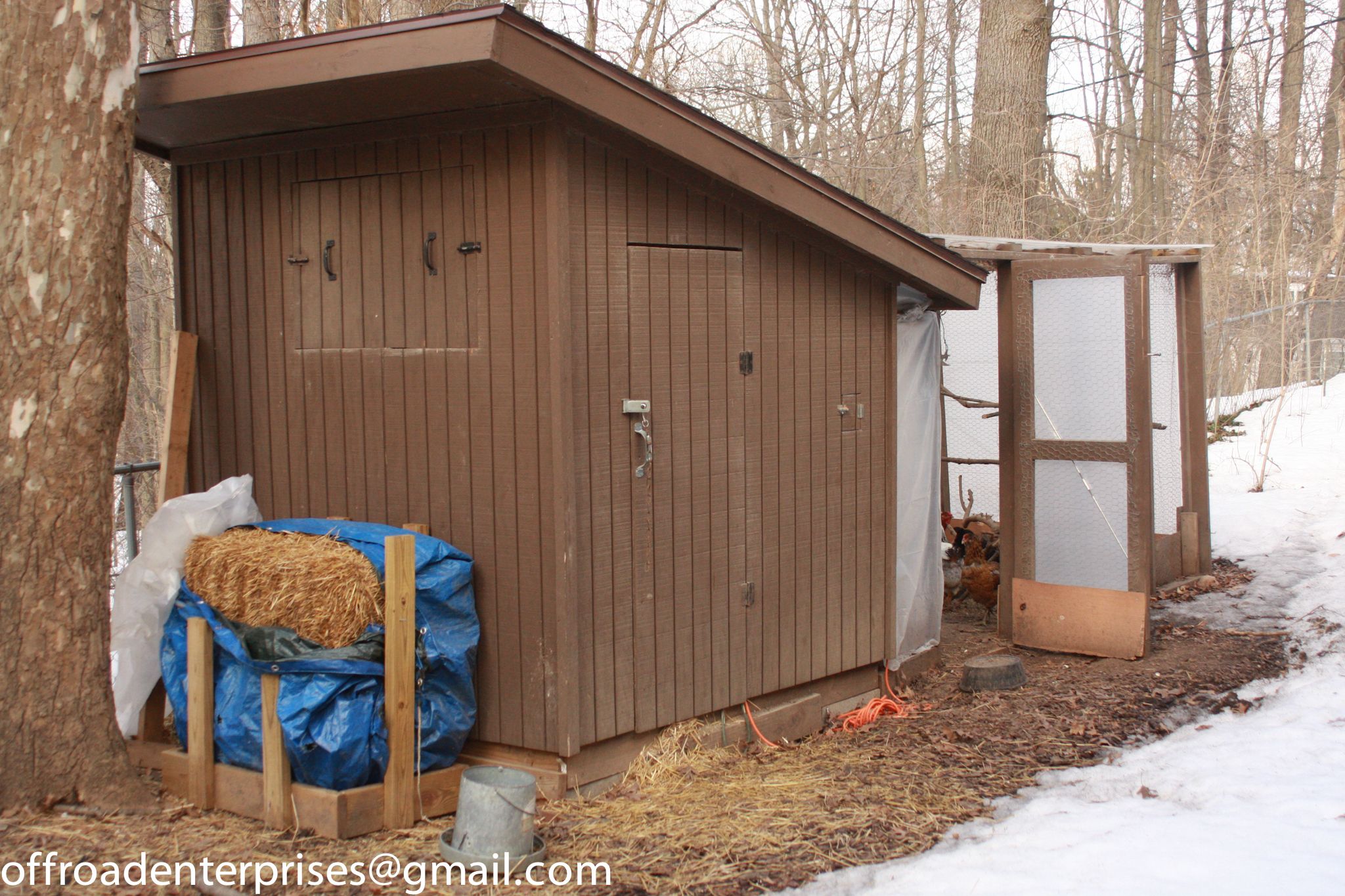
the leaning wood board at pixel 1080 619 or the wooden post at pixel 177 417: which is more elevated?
the wooden post at pixel 177 417

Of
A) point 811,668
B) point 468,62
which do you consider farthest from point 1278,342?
point 468,62

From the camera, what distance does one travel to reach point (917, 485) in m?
6.37

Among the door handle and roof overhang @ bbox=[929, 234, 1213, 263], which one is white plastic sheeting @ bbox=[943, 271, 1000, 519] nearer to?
roof overhang @ bbox=[929, 234, 1213, 263]

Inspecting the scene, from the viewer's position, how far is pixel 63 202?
12.2 ft

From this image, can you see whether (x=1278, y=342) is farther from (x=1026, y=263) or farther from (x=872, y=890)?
(x=872, y=890)

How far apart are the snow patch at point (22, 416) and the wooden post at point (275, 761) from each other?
3.71 ft

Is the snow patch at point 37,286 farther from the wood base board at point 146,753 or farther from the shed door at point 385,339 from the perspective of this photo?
the wood base board at point 146,753

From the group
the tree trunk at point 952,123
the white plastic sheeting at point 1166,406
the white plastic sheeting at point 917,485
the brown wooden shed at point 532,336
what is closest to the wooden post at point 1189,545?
the white plastic sheeting at point 1166,406

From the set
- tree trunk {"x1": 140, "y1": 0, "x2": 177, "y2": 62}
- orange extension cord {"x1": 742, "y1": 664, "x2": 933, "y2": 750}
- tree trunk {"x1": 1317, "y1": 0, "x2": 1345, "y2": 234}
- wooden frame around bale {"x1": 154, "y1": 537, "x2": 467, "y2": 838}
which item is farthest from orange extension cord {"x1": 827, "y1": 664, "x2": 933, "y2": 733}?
tree trunk {"x1": 1317, "y1": 0, "x2": 1345, "y2": 234}

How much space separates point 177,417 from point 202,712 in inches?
55.8

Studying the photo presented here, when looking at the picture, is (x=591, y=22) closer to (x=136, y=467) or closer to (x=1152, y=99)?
(x=136, y=467)

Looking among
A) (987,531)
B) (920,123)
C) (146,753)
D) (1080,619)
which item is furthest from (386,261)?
(920,123)

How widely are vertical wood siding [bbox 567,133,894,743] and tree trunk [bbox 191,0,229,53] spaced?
615cm

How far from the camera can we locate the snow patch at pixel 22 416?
3643 millimetres
